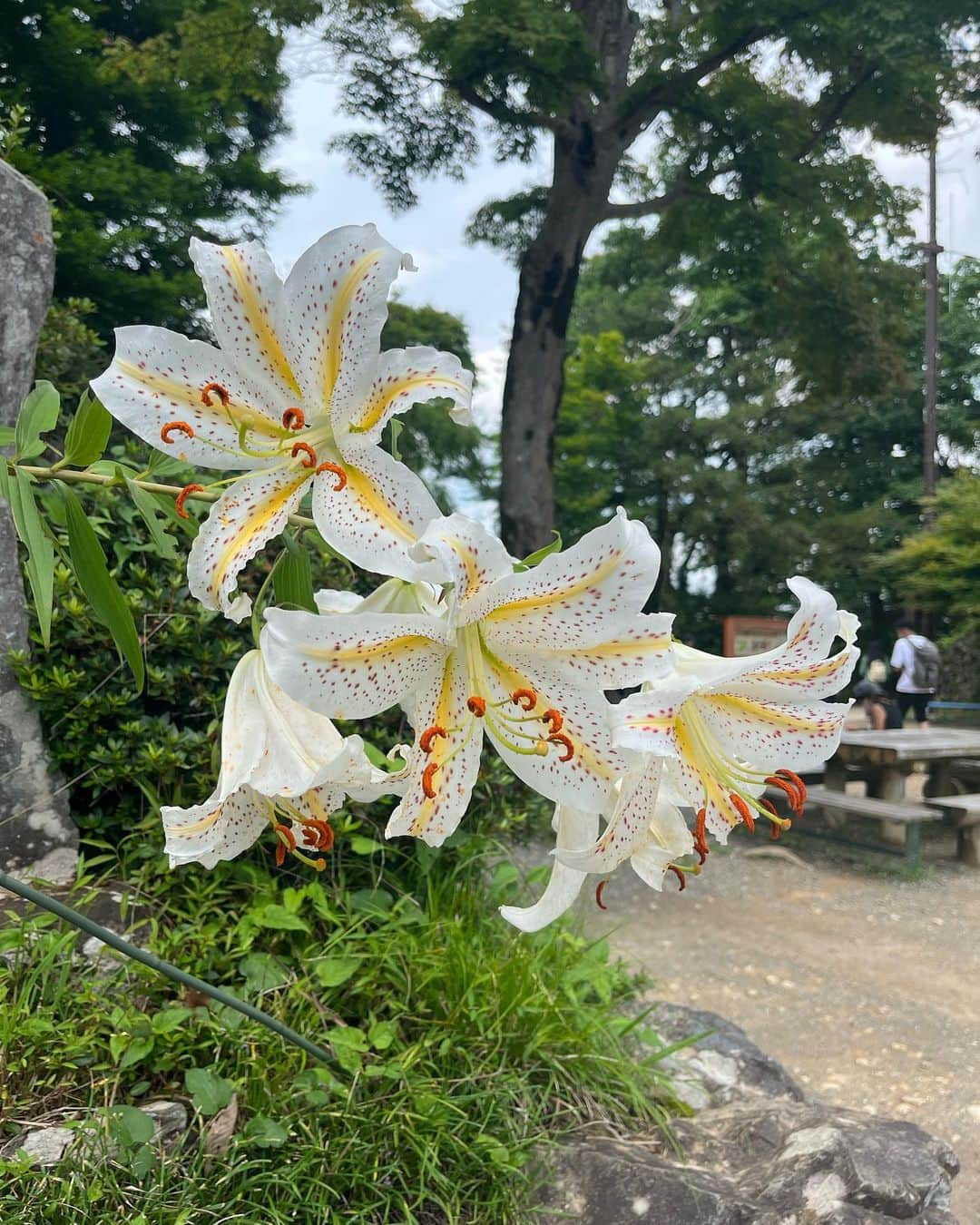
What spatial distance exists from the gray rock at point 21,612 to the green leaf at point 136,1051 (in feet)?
1.99

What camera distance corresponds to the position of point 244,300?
2.07 ft

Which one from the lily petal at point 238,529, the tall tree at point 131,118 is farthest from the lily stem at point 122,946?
the tall tree at point 131,118

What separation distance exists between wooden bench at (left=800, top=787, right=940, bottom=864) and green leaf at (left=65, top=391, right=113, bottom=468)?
195 inches

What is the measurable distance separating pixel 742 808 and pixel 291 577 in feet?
1.15

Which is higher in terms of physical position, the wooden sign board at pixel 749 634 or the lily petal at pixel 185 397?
the lily petal at pixel 185 397

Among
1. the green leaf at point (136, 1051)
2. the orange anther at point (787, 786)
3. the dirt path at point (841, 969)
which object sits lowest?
the dirt path at point (841, 969)

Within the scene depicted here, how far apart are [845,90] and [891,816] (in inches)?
240

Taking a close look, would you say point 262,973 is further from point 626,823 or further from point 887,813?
point 887,813

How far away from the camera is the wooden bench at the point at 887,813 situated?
5.20m

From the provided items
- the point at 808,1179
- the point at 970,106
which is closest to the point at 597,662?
the point at 808,1179

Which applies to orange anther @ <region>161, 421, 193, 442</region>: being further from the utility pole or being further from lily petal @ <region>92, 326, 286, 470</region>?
the utility pole

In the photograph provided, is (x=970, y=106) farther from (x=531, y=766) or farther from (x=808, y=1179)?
(x=531, y=766)

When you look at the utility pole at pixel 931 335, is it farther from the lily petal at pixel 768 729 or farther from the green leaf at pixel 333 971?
the lily petal at pixel 768 729

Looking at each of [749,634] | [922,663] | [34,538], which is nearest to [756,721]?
[34,538]
